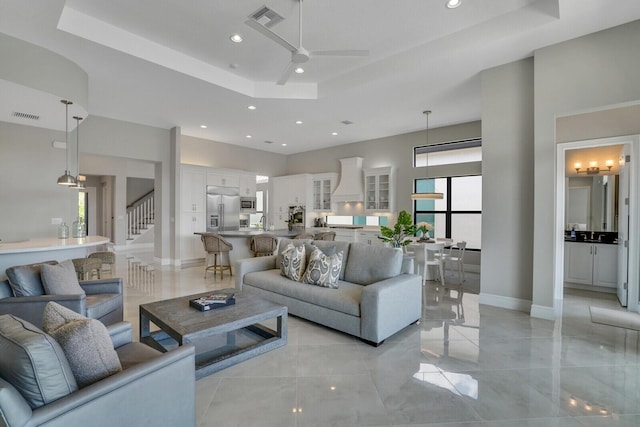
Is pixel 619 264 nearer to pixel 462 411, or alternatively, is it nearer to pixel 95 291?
pixel 462 411

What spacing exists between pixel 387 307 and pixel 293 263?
1.38m

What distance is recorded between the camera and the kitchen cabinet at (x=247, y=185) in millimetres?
8836

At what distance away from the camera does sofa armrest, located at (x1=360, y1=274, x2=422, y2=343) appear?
114 inches

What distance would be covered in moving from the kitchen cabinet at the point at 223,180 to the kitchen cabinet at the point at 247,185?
136 mm

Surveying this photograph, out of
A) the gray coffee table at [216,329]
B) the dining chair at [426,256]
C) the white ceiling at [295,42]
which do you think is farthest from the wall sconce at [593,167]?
the gray coffee table at [216,329]

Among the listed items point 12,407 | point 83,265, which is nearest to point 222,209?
point 83,265

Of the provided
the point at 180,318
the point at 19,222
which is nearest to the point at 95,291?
the point at 180,318

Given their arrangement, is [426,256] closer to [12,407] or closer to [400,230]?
[400,230]

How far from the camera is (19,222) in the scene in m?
4.95

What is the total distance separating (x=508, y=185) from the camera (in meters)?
4.04

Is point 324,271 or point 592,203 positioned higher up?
point 592,203

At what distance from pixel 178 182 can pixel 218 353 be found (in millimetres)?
5586

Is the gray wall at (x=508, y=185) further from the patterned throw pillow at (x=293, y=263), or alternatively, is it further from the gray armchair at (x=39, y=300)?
the gray armchair at (x=39, y=300)

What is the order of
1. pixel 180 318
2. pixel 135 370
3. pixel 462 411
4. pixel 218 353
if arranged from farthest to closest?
pixel 218 353, pixel 180 318, pixel 462 411, pixel 135 370
